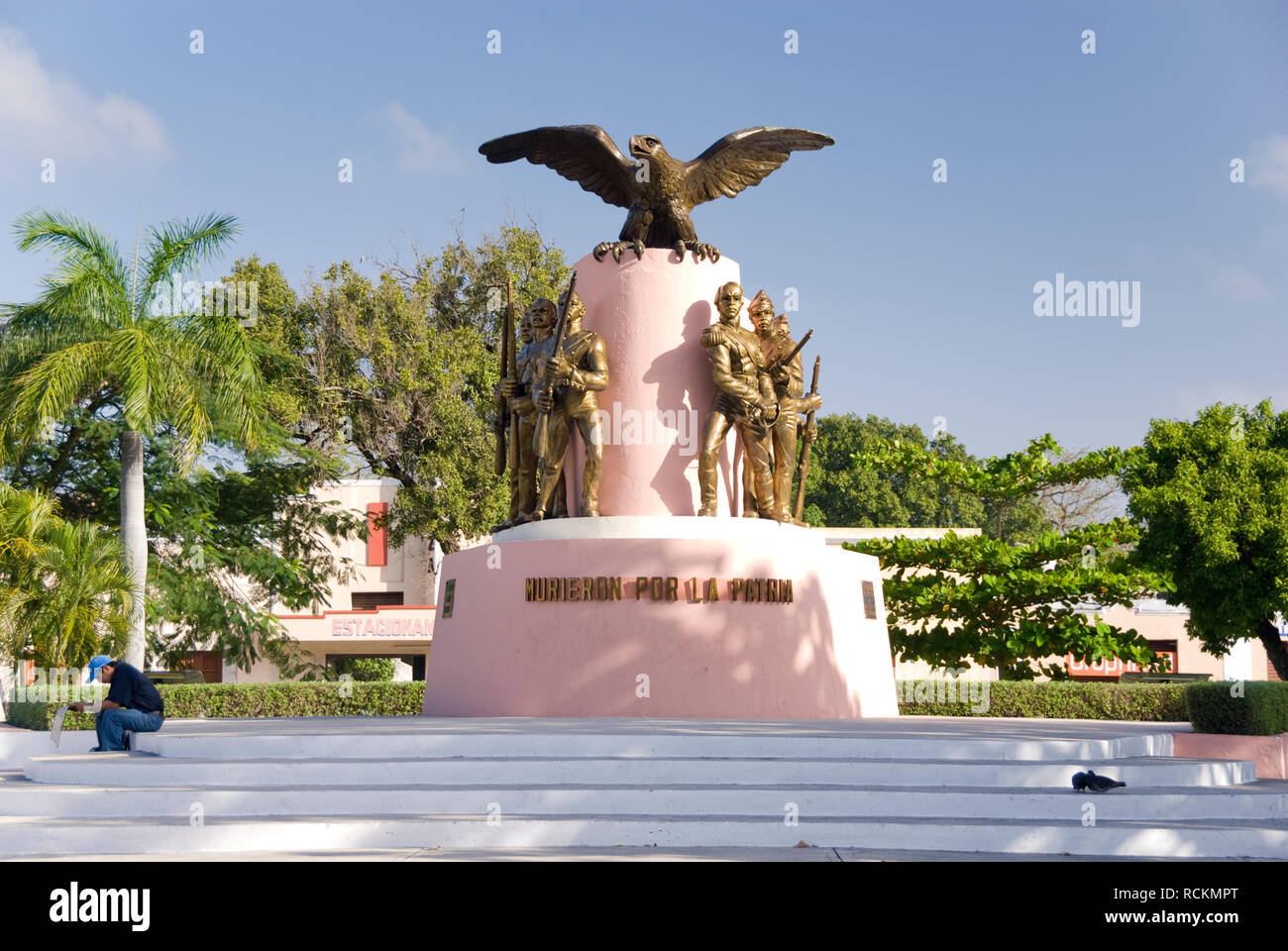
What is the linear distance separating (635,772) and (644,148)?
8692 millimetres

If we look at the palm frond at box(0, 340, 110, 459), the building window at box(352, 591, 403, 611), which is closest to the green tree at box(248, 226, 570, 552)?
the building window at box(352, 591, 403, 611)

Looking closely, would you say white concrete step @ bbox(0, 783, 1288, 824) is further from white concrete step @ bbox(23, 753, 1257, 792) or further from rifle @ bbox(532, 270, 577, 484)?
rifle @ bbox(532, 270, 577, 484)

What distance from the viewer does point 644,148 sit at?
15680 mm

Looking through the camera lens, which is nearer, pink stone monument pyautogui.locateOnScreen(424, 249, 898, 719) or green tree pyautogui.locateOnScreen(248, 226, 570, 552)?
pink stone monument pyautogui.locateOnScreen(424, 249, 898, 719)

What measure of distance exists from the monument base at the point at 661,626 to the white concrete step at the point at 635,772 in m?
3.62

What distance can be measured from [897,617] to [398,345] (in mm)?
16957

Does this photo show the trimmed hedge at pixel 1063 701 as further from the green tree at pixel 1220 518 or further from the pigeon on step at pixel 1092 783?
the pigeon on step at pixel 1092 783

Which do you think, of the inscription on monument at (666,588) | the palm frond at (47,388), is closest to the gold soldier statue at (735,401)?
the inscription on monument at (666,588)

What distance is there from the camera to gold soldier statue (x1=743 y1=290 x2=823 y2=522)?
15.0 metres

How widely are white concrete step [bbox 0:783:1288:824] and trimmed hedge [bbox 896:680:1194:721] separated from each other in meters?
11.4

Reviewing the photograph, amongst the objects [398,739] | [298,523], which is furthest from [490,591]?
[298,523]

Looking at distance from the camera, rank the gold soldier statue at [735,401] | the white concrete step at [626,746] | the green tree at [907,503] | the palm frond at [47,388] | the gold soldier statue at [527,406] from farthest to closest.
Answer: the green tree at [907,503] → the palm frond at [47,388] → the gold soldier statue at [527,406] → the gold soldier statue at [735,401] → the white concrete step at [626,746]

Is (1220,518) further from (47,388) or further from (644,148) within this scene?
(47,388)

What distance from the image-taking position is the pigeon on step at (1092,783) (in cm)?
886
